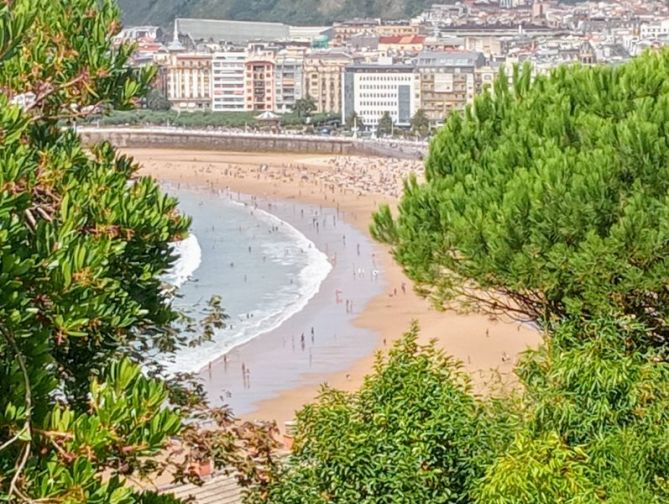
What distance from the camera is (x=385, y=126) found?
2985 inches

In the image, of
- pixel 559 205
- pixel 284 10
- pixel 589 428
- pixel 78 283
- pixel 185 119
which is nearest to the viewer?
pixel 78 283

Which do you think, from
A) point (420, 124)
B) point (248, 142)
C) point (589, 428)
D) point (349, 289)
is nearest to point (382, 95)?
point (420, 124)

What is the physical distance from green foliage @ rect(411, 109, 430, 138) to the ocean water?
108 feet

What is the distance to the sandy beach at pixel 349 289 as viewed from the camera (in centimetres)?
1770

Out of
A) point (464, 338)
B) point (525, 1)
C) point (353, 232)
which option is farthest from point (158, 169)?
point (525, 1)

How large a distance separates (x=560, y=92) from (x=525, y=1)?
141m

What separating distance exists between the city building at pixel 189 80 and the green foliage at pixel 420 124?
18.9 m

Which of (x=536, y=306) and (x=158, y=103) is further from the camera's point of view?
(x=158, y=103)

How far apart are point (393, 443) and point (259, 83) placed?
8348cm

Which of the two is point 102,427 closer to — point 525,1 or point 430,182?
point 430,182

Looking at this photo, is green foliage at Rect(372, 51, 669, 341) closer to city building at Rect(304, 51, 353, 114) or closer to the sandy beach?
the sandy beach

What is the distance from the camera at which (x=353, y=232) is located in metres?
34.3

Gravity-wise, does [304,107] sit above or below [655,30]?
below

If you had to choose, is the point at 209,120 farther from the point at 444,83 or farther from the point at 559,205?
the point at 559,205
